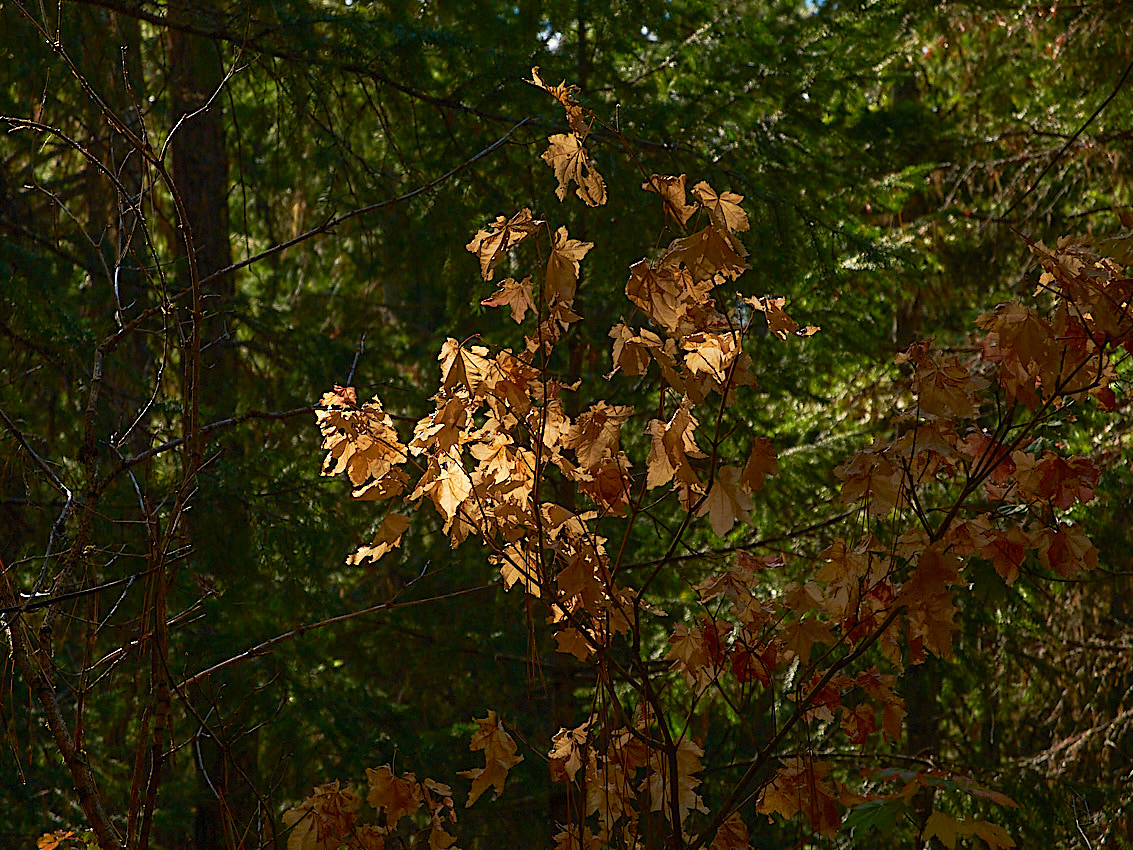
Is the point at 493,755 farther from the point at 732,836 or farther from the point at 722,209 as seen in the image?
the point at 722,209

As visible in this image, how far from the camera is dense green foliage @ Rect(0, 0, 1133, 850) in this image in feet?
12.6

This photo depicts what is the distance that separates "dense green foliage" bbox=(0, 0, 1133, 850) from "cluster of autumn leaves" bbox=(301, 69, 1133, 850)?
43.6 inches

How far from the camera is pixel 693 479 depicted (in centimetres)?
164

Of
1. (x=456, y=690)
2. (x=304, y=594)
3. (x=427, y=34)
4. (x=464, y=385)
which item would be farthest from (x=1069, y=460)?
(x=456, y=690)

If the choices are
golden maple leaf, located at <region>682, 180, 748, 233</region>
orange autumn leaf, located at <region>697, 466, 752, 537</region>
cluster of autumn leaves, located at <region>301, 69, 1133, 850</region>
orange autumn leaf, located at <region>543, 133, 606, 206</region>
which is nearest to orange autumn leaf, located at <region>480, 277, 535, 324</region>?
cluster of autumn leaves, located at <region>301, 69, 1133, 850</region>

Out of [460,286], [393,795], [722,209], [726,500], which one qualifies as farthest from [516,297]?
[460,286]

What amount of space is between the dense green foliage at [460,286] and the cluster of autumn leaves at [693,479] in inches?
43.6

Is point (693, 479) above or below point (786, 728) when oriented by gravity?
above

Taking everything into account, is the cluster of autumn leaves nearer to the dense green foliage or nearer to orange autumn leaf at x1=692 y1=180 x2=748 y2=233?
orange autumn leaf at x1=692 y1=180 x2=748 y2=233

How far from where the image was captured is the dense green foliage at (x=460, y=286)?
3848mm

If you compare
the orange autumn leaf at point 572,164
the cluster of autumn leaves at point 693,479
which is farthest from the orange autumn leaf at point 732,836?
the orange autumn leaf at point 572,164

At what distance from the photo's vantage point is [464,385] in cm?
169

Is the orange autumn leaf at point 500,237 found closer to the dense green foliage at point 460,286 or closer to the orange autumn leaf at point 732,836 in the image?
the orange autumn leaf at point 732,836

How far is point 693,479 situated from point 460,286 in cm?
322
